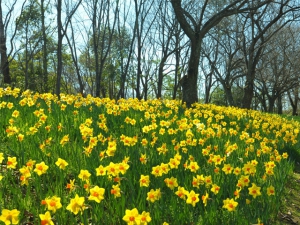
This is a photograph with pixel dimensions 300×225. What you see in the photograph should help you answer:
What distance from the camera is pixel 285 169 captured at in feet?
11.1

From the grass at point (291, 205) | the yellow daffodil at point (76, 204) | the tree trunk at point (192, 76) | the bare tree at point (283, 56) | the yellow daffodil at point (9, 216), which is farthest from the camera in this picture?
the bare tree at point (283, 56)

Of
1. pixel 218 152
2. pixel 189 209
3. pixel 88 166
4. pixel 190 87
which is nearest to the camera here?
pixel 189 209

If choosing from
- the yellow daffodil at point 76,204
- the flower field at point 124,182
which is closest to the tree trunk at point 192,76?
the flower field at point 124,182

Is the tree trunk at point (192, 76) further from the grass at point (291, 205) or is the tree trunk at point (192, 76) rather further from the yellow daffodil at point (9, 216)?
the yellow daffodil at point (9, 216)

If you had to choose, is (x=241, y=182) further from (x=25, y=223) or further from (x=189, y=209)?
(x=25, y=223)

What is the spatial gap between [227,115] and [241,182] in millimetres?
5353

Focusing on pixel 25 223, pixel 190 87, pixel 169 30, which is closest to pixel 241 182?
pixel 25 223

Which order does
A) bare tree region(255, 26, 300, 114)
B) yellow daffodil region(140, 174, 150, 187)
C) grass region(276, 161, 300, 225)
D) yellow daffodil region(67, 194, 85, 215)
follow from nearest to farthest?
yellow daffodil region(67, 194, 85, 215), yellow daffodil region(140, 174, 150, 187), grass region(276, 161, 300, 225), bare tree region(255, 26, 300, 114)

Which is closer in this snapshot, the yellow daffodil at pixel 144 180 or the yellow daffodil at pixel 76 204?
the yellow daffodil at pixel 76 204

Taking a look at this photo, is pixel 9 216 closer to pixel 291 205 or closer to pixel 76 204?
pixel 76 204

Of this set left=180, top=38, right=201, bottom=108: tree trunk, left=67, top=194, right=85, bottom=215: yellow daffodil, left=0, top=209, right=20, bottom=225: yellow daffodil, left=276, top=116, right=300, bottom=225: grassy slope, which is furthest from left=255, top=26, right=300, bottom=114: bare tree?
left=0, top=209, right=20, bottom=225: yellow daffodil

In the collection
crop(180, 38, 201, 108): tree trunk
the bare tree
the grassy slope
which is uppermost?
the bare tree

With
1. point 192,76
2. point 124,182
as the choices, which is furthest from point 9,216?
point 192,76

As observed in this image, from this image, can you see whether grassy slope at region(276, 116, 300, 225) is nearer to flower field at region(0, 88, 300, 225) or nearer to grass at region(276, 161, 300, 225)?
grass at region(276, 161, 300, 225)
